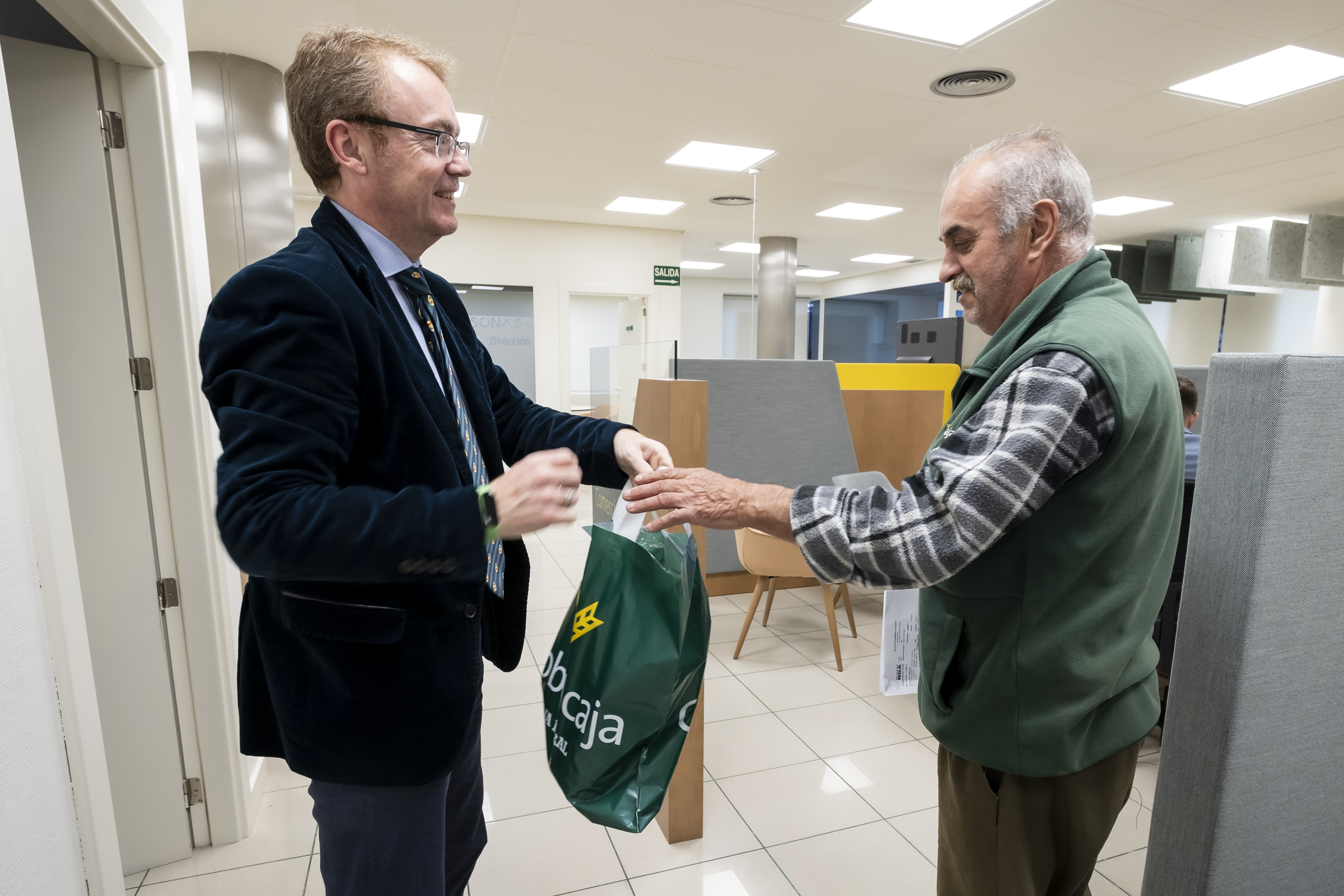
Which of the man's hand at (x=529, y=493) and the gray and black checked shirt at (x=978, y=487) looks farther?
the gray and black checked shirt at (x=978, y=487)

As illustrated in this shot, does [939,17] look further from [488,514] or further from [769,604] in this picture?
[488,514]

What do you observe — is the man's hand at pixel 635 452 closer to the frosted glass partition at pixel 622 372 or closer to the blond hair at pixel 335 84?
the blond hair at pixel 335 84

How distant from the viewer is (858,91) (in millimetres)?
4297

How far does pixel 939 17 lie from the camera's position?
11.1 ft

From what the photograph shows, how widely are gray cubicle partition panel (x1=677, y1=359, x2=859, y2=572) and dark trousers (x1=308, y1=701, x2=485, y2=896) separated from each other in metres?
3.15

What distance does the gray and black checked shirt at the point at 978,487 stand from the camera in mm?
944

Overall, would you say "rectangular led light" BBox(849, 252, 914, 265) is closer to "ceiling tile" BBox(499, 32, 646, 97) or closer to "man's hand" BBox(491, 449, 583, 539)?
"ceiling tile" BBox(499, 32, 646, 97)

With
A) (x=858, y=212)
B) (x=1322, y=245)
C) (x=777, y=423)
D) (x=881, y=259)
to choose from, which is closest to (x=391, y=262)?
(x=777, y=423)

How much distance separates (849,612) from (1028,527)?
109 inches

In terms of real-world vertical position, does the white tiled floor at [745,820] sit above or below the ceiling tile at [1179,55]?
below

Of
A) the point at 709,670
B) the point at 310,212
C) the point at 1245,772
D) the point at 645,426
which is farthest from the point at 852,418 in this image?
the point at 310,212

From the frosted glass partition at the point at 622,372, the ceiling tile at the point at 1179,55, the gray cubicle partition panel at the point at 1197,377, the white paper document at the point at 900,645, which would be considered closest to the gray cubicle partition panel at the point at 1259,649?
the white paper document at the point at 900,645

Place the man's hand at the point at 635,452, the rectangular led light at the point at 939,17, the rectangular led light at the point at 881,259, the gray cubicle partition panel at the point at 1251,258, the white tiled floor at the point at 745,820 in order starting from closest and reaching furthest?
the man's hand at the point at 635,452 < the white tiled floor at the point at 745,820 < the rectangular led light at the point at 939,17 < the gray cubicle partition panel at the point at 1251,258 < the rectangular led light at the point at 881,259

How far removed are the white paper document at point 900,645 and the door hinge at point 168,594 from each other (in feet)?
6.02
